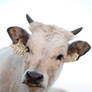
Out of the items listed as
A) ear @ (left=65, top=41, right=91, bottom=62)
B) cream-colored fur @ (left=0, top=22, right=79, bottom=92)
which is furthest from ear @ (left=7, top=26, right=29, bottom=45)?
ear @ (left=65, top=41, right=91, bottom=62)

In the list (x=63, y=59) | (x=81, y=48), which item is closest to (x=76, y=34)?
(x=81, y=48)

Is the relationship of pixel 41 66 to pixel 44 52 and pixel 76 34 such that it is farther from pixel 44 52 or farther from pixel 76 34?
pixel 76 34

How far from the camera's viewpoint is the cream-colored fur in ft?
18.0

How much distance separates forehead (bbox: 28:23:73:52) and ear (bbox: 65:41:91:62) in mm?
261

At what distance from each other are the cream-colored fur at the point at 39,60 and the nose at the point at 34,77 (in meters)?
0.13

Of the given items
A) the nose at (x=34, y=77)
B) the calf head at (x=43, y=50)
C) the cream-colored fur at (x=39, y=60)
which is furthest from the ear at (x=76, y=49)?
the nose at (x=34, y=77)

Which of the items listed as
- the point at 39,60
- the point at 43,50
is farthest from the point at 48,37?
the point at 39,60

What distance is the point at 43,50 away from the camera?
5609 mm

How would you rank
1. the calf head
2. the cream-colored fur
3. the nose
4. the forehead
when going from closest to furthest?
1. the nose
2. the calf head
3. the cream-colored fur
4. the forehead

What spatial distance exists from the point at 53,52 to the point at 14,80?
1.28 metres

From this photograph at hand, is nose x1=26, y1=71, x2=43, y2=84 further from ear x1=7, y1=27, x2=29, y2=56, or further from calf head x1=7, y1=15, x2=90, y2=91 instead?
ear x1=7, y1=27, x2=29, y2=56

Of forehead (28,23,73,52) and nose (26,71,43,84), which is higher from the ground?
forehead (28,23,73,52)

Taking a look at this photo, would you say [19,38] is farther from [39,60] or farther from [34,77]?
[34,77]

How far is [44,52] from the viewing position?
559 centimetres
